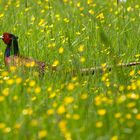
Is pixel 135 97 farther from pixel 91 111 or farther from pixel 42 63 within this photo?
pixel 42 63

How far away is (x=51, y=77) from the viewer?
6.00 metres

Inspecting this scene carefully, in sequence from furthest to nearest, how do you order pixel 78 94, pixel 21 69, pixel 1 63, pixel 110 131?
pixel 1 63
pixel 21 69
pixel 78 94
pixel 110 131

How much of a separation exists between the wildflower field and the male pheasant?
0.48 feet

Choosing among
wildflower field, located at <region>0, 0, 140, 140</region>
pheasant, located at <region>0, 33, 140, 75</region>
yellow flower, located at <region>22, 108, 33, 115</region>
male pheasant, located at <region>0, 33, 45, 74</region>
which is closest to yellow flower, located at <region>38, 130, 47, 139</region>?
wildflower field, located at <region>0, 0, 140, 140</region>

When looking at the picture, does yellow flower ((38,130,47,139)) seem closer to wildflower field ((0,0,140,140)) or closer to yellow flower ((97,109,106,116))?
wildflower field ((0,0,140,140))

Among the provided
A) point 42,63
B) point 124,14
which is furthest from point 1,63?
point 124,14

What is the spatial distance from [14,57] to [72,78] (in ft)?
4.85

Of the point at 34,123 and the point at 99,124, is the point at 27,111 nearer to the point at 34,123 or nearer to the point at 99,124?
the point at 34,123

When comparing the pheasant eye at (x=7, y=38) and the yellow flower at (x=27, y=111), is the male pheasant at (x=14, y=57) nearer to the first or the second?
the pheasant eye at (x=7, y=38)

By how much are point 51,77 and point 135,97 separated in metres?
1.44

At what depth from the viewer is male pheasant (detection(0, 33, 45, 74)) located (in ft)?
21.0

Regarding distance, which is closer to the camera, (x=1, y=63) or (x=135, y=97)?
(x=135, y=97)

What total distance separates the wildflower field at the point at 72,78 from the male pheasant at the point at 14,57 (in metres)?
0.15

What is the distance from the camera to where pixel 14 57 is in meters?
6.93
